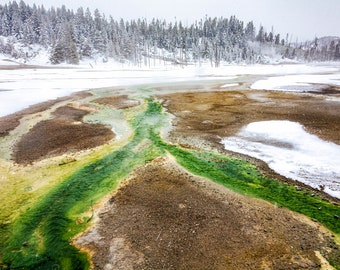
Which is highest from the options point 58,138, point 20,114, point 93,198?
point 20,114

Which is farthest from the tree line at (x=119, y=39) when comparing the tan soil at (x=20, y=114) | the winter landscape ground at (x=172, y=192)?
the winter landscape ground at (x=172, y=192)

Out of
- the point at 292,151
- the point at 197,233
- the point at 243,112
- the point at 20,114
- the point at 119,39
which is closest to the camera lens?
the point at 197,233

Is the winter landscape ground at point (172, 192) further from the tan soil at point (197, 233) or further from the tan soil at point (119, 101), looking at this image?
the tan soil at point (119, 101)

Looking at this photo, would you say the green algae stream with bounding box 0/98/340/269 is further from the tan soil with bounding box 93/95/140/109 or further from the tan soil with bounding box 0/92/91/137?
the tan soil with bounding box 93/95/140/109

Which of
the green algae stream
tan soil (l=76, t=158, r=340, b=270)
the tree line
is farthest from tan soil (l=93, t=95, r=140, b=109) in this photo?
the tree line

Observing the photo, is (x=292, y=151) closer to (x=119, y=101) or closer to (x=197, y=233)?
(x=197, y=233)

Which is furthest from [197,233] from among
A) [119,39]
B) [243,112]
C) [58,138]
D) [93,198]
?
[119,39]
